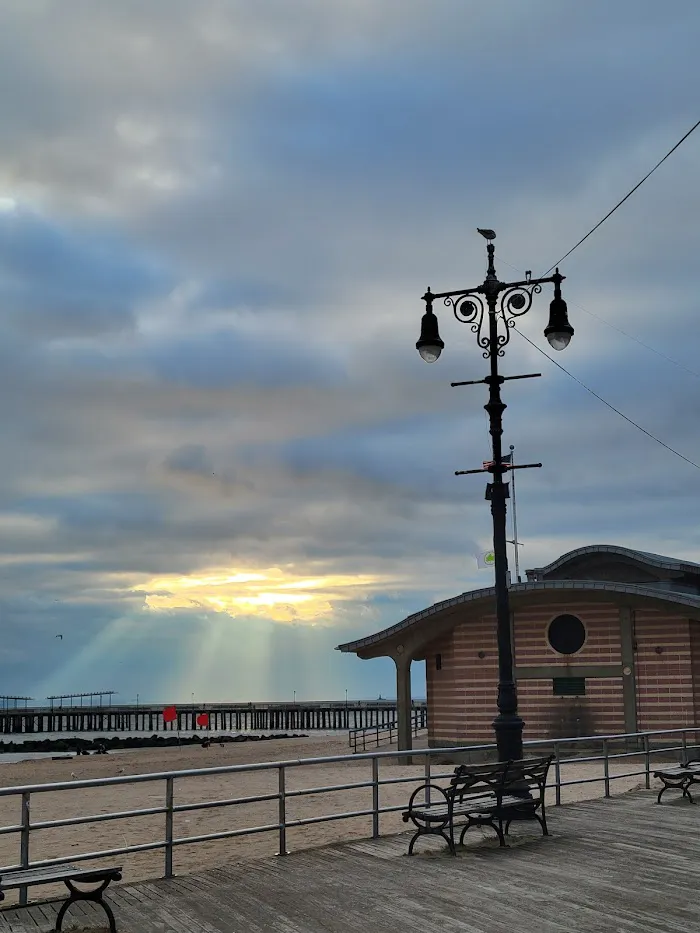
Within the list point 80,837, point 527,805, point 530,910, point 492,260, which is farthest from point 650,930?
point 80,837

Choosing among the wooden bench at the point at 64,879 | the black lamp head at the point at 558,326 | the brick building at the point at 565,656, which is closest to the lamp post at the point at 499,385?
the black lamp head at the point at 558,326

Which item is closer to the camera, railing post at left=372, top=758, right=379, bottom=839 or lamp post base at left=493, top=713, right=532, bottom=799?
railing post at left=372, top=758, right=379, bottom=839

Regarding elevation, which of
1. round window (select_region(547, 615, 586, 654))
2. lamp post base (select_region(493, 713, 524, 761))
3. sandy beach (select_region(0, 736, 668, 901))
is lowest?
sandy beach (select_region(0, 736, 668, 901))

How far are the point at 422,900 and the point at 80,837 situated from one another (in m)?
10.3

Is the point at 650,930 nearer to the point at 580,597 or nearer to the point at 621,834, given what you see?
the point at 621,834

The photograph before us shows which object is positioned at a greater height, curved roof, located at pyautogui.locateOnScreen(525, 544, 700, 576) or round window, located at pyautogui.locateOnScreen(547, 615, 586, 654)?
curved roof, located at pyautogui.locateOnScreen(525, 544, 700, 576)

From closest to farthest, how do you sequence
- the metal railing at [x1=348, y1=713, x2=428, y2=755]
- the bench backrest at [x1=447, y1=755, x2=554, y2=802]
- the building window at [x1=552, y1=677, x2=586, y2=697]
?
the bench backrest at [x1=447, y1=755, x2=554, y2=802]
the building window at [x1=552, y1=677, x2=586, y2=697]
the metal railing at [x1=348, y1=713, x2=428, y2=755]

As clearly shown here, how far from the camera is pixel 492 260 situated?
14688 millimetres

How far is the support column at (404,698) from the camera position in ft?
94.8

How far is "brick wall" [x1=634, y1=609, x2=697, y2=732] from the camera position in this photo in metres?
25.7

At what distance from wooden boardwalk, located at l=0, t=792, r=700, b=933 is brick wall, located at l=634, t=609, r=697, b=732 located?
14.7m

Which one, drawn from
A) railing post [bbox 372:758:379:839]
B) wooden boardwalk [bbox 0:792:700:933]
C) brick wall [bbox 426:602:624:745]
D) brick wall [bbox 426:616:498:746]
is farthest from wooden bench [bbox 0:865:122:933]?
brick wall [bbox 426:616:498:746]

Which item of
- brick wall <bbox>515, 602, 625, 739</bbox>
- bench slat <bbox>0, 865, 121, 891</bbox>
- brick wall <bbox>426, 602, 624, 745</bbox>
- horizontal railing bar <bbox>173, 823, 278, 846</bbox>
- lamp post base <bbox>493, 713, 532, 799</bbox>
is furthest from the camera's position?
brick wall <bbox>426, 602, 624, 745</bbox>

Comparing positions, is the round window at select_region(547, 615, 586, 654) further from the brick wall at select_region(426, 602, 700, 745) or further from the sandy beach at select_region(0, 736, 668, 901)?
the sandy beach at select_region(0, 736, 668, 901)
